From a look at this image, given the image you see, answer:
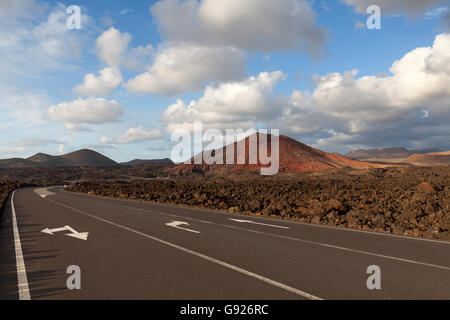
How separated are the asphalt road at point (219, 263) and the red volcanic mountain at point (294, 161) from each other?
3356 inches

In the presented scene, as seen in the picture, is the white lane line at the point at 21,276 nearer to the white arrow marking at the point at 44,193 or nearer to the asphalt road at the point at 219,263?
the asphalt road at the point at 219,263

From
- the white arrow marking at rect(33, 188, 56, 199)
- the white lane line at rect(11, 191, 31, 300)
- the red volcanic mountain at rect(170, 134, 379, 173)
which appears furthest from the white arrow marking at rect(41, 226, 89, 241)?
the red volcanic mountain at rect(170, 134, 379, 173)

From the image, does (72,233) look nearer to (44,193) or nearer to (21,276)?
(21,276)

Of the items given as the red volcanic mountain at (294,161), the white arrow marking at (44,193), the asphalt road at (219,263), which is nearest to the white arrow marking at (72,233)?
the asphalt road at (219,263)

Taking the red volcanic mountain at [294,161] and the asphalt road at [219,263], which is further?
the red volcanic mountain at [294,161]

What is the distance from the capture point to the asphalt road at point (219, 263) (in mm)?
5492

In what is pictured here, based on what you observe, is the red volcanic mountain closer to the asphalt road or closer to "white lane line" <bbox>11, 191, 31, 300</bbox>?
the asphalt road

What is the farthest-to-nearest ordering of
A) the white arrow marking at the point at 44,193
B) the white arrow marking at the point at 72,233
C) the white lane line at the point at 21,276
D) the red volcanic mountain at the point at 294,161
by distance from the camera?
1. the red volcanic mountain at the point at 294,161
2. the white arrow marking at the point at 44,193
3. the white arrow marking at the point at 72,233
4. the white lane line at the point at 21,276

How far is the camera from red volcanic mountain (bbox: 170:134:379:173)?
99625mm

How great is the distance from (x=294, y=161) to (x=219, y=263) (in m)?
97.8

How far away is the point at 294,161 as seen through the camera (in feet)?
337

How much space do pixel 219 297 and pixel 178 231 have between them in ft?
22.3

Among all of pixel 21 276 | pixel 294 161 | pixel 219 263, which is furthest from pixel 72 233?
pixel 294 161

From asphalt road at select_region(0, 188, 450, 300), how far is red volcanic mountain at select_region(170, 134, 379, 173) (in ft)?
280
